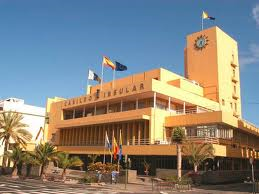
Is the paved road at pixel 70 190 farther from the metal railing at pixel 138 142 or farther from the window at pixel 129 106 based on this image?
the window at pixel 129 106

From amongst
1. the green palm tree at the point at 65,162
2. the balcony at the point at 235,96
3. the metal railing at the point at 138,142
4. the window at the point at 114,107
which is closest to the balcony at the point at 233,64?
the balcony at the point at 235,96

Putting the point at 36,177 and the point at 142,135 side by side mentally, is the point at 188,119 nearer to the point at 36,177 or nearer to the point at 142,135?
the point at 142,135

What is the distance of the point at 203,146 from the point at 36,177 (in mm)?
22045

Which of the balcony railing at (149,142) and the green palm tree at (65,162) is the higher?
the balcony railing at (149,142)

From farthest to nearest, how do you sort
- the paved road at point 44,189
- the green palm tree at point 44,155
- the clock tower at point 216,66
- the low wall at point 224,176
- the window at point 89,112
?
the window at point 89,112, the clock tower at point 216,66, the green palm tree at point 44,155, the low wall at point 224,176, the paved road at point 44,189

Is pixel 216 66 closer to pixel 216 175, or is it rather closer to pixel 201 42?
pixel 201 42

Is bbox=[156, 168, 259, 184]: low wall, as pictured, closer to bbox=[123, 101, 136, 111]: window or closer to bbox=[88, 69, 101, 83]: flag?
bbox=[123, 101, 136, 111]: window

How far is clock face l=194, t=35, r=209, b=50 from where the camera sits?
2621 inches

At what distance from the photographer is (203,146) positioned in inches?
1533

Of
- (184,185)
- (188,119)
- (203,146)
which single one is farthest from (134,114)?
(184,185)

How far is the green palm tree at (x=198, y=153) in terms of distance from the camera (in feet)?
125

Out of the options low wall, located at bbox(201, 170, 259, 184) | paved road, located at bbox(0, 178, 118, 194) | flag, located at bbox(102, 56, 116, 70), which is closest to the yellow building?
low wall, located at bbox(201, 170, 259, 184)

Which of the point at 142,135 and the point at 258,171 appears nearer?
the point at 142,135

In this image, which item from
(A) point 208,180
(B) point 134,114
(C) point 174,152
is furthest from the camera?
(B) point 134,114
